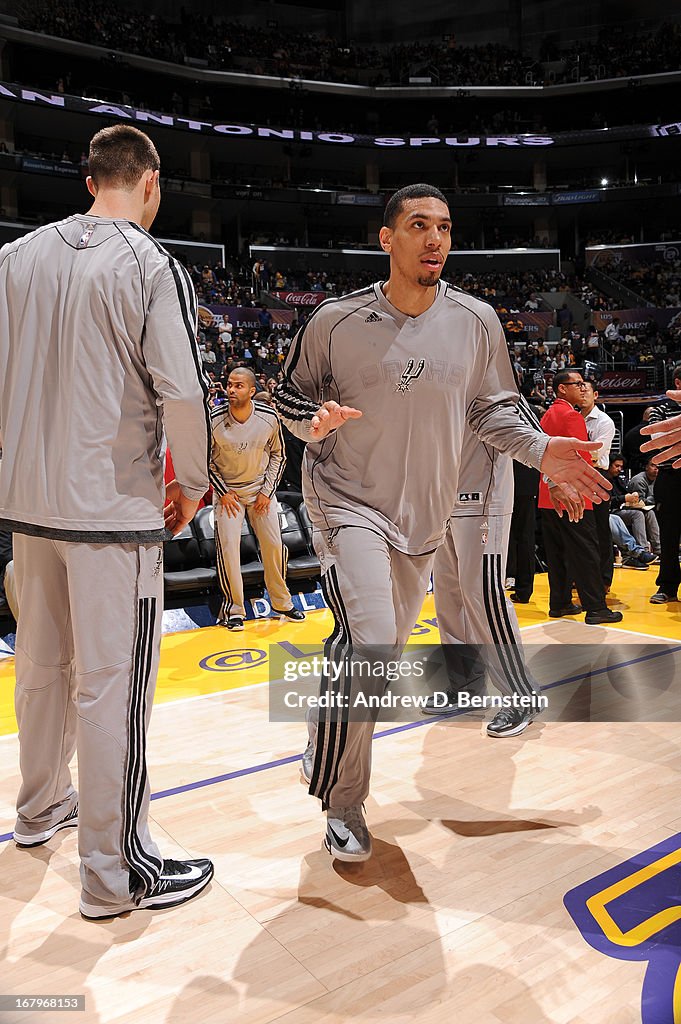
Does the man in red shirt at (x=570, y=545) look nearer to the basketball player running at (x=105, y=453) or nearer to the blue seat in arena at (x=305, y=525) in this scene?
the blue seat in arena at (x=305, y=525)

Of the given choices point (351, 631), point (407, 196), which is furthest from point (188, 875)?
point (407, 196)

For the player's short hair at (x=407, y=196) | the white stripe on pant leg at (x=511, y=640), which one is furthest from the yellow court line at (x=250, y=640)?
the player's short hair at (x=407, y=196)

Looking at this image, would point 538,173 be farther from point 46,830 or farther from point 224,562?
point 46,830

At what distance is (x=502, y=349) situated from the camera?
2.89m

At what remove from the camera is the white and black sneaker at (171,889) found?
2.21m

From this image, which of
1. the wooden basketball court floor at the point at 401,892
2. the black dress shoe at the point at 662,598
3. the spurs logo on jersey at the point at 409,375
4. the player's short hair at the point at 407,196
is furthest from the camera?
the black dress shoe at the point at 662,598

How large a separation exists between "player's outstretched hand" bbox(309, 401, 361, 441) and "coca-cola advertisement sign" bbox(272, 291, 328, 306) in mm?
24052

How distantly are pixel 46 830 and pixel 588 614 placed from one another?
14.2 ft

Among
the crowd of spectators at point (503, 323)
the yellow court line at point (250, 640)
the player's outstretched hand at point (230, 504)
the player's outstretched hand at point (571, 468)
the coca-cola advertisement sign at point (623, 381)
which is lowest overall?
the yellow court line at point (250, 640)

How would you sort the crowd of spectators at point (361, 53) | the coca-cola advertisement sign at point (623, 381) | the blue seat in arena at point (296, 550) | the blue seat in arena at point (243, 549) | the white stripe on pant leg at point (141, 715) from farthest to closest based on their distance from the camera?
the crowd of spectators at point (361, 53) < the coca-cola advertisement sign at point (623, 381) < the blue seat in arena at point (296, 550) < the blue seat in arena at point (243, 549) < the white stripe on pant leg at point (141, 715)

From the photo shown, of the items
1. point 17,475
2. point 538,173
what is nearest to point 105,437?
point 17,475

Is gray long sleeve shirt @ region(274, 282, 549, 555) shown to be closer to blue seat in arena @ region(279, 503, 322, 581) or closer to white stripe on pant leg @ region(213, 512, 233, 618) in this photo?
white stripe on pant leg @ region(213, 512, 233, 618)

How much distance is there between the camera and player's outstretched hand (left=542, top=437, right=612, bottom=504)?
2523 mm

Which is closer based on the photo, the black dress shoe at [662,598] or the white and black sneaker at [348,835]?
the white and black sneaker at [348,835]
